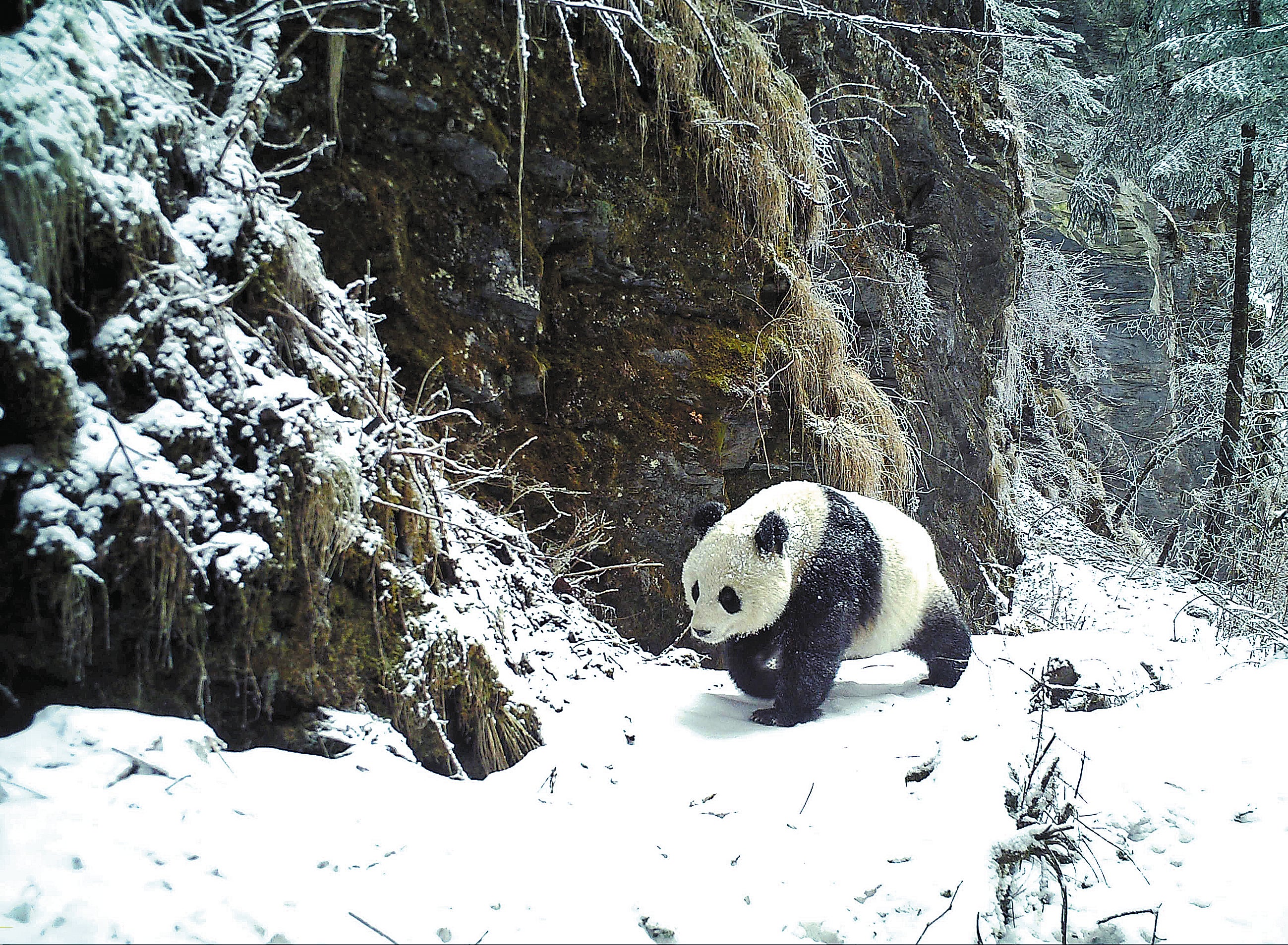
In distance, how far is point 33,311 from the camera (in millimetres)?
1909

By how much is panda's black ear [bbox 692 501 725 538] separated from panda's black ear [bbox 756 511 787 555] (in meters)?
0.41

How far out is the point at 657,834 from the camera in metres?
2.26

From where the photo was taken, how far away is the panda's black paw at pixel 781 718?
314 centimetres

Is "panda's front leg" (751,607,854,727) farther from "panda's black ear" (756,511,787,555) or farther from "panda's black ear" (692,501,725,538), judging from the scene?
"panda's black ear" (692,501,725,538)

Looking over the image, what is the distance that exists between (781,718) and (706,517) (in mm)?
1014

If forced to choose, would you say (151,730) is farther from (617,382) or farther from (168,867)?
(617,382)

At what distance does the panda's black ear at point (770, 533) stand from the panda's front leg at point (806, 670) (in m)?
0.39

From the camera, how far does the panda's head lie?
321 cm

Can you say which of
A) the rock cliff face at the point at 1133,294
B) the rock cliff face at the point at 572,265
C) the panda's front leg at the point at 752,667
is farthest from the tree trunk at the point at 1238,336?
the panda's front leg at the point at 752,667

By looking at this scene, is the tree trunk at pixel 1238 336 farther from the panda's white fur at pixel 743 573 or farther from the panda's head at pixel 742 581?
the panda's head at pixel 742 581

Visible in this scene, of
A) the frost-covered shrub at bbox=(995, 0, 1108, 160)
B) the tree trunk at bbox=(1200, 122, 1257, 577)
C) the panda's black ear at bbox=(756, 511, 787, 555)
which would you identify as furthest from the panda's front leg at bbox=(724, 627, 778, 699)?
the frost-covered shrub at bbox=(995, 0, 1108, 160)

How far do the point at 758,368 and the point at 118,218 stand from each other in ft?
12.2

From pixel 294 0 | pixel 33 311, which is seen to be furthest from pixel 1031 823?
pixel 294 0

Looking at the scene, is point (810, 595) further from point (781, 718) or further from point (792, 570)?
point (781, 718)
